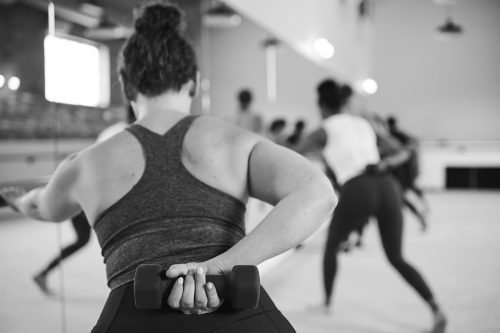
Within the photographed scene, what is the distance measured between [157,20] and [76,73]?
0.91 meters

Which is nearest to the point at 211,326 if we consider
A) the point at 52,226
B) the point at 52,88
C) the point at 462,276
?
the point at 52,226

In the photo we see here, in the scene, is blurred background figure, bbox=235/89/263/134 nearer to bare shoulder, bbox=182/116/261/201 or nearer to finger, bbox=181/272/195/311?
bare shoulder, bbox=182/116/261/201

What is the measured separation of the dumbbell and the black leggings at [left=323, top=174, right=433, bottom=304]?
2.05 m

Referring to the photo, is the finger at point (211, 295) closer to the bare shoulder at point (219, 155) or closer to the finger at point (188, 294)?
the finger at point (188, 294)

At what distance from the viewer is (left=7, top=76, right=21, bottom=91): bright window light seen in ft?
4.55

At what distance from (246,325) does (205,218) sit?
7.5 inches

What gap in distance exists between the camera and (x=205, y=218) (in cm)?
86

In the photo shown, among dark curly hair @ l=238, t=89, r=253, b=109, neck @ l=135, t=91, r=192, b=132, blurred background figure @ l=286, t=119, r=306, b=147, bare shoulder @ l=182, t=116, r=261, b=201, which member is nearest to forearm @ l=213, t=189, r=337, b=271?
bare shoulder @ l=182, t=116, r=261, b=201

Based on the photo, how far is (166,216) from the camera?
0.85 metres

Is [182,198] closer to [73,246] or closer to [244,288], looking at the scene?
[244,288]

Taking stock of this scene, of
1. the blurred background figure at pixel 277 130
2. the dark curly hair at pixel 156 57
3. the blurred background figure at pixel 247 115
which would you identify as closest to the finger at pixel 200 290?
the dark curly hair at pixel 156 57

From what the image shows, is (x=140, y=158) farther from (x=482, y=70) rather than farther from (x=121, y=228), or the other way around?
(x=482, y=70)

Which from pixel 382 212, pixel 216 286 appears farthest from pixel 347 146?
pixel 216 286

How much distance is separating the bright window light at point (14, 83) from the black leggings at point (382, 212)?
1802 mm
